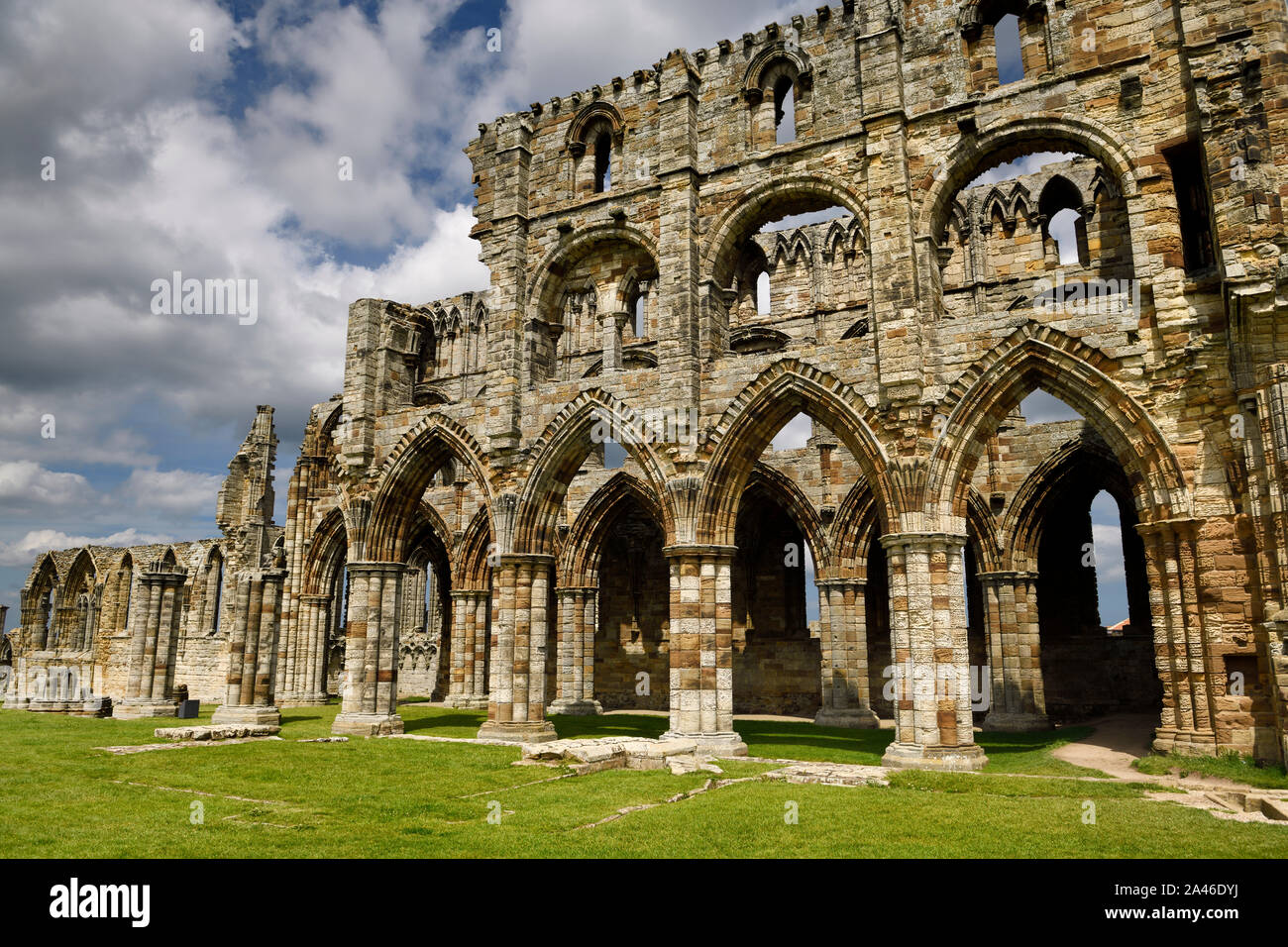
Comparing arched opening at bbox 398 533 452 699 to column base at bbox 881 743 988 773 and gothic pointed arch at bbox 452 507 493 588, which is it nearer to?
gothic pointed arch at bbox 452 507 493 588

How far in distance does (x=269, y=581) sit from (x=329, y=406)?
9.19 m

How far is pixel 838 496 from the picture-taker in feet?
70.5

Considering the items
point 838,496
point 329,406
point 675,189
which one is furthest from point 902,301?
point 329,406

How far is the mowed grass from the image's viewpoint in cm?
711

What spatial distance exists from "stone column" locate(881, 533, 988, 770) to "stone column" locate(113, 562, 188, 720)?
19.7 metres

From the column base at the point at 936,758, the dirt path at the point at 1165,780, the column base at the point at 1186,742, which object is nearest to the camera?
the dirt path at the point at 1165,780

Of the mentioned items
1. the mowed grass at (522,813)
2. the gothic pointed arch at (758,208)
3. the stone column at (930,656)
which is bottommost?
the mowed grass at (522,813)

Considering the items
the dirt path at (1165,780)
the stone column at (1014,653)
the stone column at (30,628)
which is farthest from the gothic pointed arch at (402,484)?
the stone column at (30,628)

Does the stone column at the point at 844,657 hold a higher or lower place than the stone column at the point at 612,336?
lower

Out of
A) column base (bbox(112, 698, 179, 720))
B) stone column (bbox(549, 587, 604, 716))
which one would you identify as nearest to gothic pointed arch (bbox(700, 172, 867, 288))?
stone column (bbox(549, 587, 604, 716))

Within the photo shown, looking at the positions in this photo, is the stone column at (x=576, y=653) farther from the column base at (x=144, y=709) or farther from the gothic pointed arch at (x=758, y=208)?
the gothic pointed arch at (x=758, y=208)

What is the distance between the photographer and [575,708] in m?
24.5

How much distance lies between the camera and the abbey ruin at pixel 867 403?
1255 centimetres
